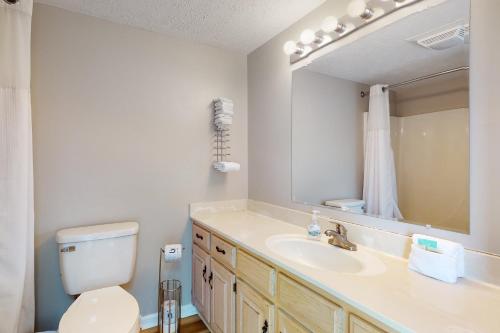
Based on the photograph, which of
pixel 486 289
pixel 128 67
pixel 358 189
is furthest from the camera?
pixel 128 67

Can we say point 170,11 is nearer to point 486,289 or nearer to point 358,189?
point 358,189

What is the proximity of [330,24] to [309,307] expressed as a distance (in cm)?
149

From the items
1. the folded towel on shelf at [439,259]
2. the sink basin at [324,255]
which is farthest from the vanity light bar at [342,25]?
the sink basin at [324,255]

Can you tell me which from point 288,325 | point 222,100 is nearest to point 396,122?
point 288,325

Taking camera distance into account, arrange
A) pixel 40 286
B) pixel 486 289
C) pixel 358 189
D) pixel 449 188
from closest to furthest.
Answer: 1. pixel 486 289
2. pixel 449 188
3. pixel 358 189
4. pixel 40 286

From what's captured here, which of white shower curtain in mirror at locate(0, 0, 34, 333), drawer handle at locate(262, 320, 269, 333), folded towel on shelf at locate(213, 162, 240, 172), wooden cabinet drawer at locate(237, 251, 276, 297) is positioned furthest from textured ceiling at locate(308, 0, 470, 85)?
white shower curtain in mirror at locate(0, 0, 34, 333)

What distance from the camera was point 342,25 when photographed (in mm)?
1497

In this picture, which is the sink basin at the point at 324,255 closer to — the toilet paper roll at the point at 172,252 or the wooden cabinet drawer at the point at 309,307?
the wooden cabinet drawer at the point at 309,307

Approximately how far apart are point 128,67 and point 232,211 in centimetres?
137

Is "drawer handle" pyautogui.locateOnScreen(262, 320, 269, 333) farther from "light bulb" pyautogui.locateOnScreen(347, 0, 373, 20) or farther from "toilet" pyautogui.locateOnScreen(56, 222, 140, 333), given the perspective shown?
"light bulb" pyautogui.locateOnScreen(347, 0, 373, 20)

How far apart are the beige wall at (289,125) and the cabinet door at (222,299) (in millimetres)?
673

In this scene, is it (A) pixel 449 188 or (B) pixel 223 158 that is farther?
(B) pixel 223 158

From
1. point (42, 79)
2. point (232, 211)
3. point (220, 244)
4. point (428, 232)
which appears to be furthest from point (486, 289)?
point (42, 79)

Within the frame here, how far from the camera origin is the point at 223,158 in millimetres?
2254
